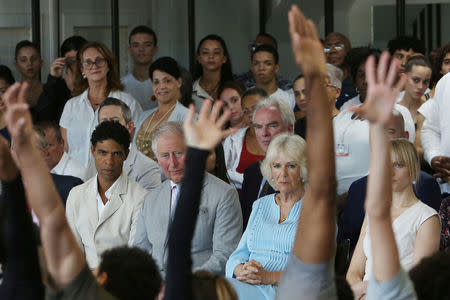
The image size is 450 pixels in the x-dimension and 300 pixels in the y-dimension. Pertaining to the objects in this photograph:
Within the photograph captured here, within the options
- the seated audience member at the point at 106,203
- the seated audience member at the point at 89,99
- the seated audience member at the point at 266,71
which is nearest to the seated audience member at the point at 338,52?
the seated audience member at the point at 266,71

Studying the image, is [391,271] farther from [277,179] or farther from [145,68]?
[145,68]

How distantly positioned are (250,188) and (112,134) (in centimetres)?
88

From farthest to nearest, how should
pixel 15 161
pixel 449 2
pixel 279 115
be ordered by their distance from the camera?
pixel 449 2 → pixel 279 115 → pixel 15 161

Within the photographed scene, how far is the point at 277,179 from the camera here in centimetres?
411

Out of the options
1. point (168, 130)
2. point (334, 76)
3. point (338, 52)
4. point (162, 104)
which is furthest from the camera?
point (338, 52)

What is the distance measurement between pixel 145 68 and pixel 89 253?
278 centimetres

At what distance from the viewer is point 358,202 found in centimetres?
436

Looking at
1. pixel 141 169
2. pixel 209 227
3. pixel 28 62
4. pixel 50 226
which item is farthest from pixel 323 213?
pixel 28 62

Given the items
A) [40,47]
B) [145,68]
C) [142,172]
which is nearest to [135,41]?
[145,68]

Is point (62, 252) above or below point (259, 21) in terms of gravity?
below

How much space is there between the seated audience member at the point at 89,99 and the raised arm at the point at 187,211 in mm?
4169

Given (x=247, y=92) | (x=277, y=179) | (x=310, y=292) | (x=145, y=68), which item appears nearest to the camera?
(x=310, y=292)

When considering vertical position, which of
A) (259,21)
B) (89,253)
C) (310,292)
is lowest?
(89,253)

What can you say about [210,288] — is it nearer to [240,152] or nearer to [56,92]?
[240,152]
